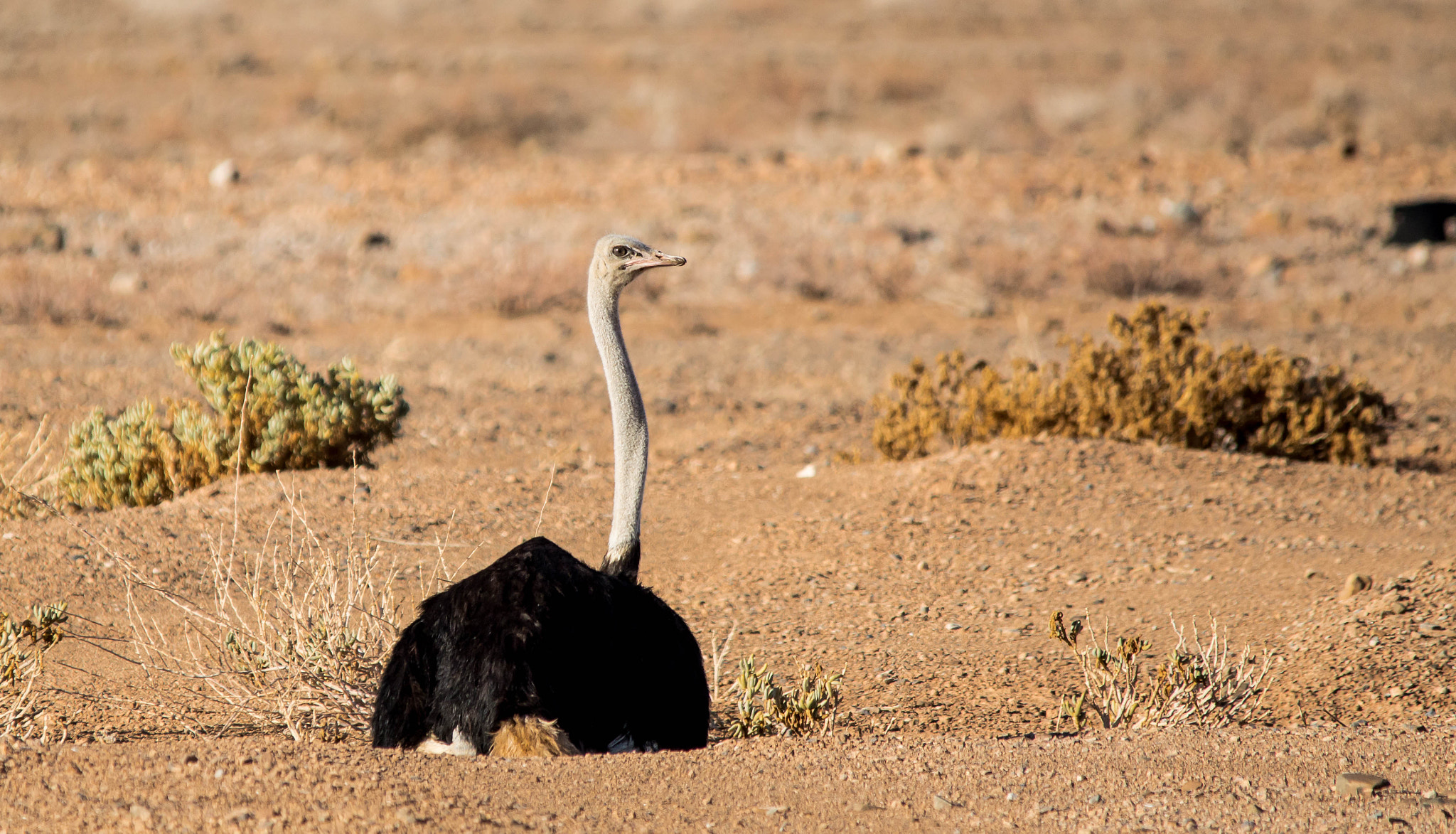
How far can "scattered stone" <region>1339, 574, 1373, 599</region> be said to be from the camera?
18.2 ft

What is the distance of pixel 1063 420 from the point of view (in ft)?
25.6

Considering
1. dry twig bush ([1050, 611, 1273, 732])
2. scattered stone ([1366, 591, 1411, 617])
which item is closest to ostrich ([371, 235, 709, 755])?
dry twig bush ([1050, 611, 1273, 732])

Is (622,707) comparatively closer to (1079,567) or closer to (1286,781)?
(1286,781)

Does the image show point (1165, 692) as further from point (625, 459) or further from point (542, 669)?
point (542, 669)

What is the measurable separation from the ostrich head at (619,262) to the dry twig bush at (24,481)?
3070mm

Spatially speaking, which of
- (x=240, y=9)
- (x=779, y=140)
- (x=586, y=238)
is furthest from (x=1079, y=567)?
(x=240, y=9)

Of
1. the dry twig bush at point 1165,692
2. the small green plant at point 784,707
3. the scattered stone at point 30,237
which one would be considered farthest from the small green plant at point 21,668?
the scattered stone at point 30,237

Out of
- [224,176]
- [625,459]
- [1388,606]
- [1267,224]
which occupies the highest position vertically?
[224,176]

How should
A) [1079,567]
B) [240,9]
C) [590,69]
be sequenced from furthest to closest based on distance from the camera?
[240,9], [590,69], [1079,567]

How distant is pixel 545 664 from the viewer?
364 centimetres

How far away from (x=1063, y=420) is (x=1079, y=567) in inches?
69.9

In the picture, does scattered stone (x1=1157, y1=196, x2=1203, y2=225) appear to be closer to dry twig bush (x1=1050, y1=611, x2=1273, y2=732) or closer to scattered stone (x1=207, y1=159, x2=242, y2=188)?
scattered stone (x1=207, y1=159, x2=242, y2=188)

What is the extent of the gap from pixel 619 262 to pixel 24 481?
4.30 metres

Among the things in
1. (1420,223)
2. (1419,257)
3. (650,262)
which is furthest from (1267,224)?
(650,262)
